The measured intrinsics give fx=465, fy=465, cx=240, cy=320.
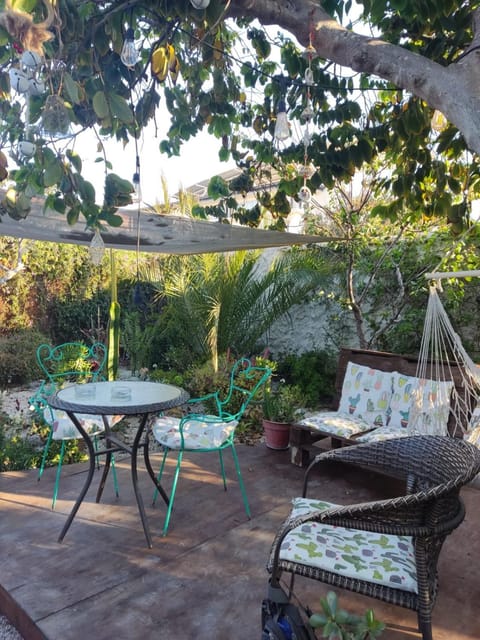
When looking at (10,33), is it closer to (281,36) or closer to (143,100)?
(143,100)

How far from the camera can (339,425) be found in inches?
139

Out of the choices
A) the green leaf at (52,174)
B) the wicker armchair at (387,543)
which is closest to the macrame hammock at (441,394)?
the wicker armchair at (387,543)

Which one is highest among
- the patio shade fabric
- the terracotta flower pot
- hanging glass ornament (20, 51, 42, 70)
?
hanging glass ornament (20, 51, 42, 70)

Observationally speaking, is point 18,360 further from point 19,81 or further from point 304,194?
point 19,81

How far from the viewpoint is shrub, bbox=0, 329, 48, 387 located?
21.1 ft

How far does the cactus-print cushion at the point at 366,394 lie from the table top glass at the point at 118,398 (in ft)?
5.34

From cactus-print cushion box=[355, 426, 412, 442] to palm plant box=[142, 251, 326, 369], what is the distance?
2.79 metres

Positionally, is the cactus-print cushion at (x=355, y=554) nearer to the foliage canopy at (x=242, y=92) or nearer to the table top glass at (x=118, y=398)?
the table top glass at (x=118, y=398)

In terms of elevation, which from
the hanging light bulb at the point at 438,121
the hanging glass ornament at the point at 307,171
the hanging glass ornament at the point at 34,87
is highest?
the hanging light bulb at the point at 438,121

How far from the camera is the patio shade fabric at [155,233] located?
3.17 m

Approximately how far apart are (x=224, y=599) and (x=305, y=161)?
2359 millimetres

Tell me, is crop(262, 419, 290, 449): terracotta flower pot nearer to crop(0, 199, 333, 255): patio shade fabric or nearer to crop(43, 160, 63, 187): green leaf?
crop(0, 199, 333, 255): patio shade fabric

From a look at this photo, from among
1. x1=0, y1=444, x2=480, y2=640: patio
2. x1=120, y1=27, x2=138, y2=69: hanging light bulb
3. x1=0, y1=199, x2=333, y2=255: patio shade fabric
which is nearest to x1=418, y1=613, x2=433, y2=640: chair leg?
x1=0, y1=444, x2=480, y2=640: patio

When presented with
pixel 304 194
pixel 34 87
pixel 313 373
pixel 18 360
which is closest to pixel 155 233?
pixel 304 194
